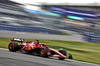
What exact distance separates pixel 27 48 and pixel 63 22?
26473 mm

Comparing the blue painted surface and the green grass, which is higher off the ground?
the blue painted surface

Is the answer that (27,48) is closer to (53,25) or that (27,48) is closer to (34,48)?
(34,48)

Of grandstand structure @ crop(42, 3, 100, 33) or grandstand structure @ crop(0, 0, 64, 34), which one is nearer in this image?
grandstand structure @ crop(42, 3, 100, 33)

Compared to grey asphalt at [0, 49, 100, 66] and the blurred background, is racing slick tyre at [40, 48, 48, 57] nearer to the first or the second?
grey asphalt at [0, 49, 100, 66]

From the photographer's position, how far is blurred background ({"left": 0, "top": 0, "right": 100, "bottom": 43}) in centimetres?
2448

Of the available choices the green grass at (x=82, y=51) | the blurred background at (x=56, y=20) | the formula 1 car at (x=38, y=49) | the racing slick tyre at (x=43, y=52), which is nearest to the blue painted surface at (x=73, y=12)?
the blurred background at (x=56, y=20)

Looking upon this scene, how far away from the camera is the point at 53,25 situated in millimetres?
33969

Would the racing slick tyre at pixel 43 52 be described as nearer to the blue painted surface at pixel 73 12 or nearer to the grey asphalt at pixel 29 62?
the grey asphalt at pixel 29 62

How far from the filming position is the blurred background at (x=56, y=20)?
80.3 feet

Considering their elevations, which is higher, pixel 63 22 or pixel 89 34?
pixel 63 22

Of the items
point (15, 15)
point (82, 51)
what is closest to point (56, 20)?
point (15, 15)

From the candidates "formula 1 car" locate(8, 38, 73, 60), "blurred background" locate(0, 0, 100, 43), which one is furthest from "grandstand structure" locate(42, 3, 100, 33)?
"formula 1 car" locate(8, 38, 73, 60)

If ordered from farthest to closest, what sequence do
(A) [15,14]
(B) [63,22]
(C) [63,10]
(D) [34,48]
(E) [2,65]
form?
(A) [15,14]
(B) [63,22]
(C) [63,10]
(D) [34,48]
(E) [2,65]

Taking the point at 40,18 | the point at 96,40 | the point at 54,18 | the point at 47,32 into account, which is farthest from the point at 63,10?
the point at 96,40
